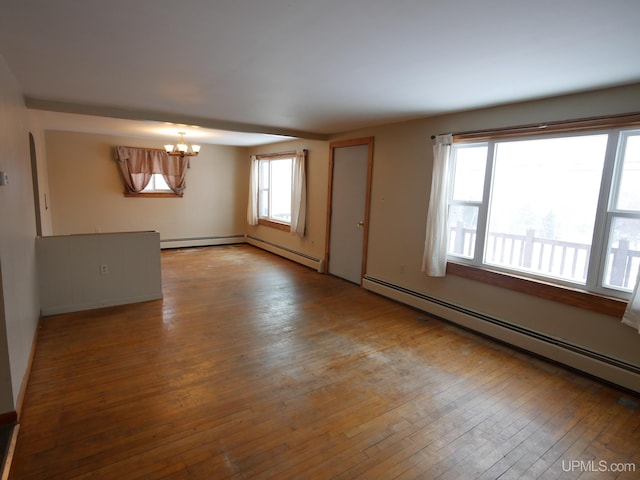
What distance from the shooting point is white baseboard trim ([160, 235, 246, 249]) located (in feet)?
23.8

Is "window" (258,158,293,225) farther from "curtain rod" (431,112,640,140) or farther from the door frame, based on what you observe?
"curtain rod" (431,112,640,140)

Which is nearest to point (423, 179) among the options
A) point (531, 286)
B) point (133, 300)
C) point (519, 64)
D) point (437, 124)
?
point (437, 124)

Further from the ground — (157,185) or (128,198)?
(157,185)

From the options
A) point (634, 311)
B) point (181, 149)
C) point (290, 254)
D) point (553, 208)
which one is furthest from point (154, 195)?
point (634, 311)

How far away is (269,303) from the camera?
4.26m

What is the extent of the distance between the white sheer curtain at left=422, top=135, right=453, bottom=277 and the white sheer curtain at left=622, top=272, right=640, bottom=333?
1.56m

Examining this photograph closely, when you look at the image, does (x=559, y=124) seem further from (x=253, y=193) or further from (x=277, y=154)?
(x=253, y=193)

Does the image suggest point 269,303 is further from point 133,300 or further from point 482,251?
point 482,251

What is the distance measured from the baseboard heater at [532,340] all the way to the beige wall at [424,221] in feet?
0.16

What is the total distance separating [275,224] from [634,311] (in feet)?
18.5

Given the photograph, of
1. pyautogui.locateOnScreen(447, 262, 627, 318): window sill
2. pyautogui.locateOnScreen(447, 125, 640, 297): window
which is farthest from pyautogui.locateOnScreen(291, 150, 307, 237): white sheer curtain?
pyautogui.locateOnScreen(447, 262, 627, 318): window sill

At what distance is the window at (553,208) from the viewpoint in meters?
2.61

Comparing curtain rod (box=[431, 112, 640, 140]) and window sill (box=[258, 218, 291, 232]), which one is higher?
curtain rod (box=[431, 112, 640, 140])

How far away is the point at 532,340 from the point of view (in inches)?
122
